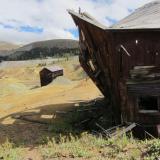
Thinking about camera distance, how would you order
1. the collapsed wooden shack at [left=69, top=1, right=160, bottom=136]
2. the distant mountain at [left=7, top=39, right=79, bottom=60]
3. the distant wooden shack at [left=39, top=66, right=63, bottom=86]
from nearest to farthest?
the collapsed wooden shack at [left=69, top=1, right=160, bottom=136]
the distant wooden shack at [left=39, top=66, right=63, bottom=86]
the distant mountain at [left=7, top=39, right=79, bottom=60]

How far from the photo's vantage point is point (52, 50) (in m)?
128

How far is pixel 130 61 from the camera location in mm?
17531

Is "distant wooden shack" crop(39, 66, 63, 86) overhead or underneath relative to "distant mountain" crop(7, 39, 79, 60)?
underneath

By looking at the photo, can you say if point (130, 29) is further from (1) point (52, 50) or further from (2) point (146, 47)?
(1) point (52, 50)

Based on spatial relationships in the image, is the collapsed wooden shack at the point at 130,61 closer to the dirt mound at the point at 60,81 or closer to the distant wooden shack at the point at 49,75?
the dirt mound at the point at 60,81

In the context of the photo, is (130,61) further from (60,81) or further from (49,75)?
(49,75)

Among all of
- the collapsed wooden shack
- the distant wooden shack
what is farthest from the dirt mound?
the collapsed wooden shack

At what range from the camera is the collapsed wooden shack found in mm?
→ 17234

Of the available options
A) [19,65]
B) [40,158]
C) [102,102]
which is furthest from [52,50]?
[40,158]

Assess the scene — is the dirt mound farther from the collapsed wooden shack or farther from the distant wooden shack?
the collapsed wooden shack

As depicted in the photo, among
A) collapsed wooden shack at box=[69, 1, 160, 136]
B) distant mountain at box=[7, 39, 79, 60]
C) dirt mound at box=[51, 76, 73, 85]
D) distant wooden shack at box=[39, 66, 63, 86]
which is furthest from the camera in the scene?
distant mountain at box=[7, 39, 79, 60]

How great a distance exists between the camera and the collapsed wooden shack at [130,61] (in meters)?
17.2

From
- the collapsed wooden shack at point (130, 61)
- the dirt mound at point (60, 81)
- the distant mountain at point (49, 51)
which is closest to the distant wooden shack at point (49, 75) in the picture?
the dirt mound at point (60, 81)

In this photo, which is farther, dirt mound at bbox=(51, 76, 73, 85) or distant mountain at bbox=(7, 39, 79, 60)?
distant mountain at bbox=(7, 39, 79, 60)
